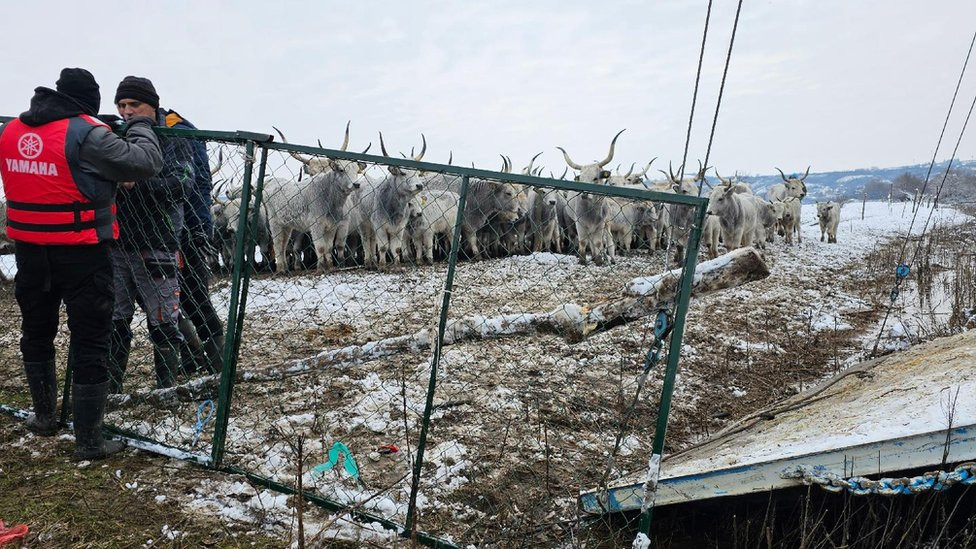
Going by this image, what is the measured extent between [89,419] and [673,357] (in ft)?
10.1

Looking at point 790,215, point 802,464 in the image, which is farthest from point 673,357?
point 790,215

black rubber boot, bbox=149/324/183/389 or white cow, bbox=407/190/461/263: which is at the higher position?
white cow, bbox=407/190/461/263

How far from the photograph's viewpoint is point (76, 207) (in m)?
3.12

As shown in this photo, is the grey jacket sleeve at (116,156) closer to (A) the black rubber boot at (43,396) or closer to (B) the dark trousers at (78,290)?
(B) the dark trousers at (78,290)

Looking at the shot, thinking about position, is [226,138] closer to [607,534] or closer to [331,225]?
[607,534]

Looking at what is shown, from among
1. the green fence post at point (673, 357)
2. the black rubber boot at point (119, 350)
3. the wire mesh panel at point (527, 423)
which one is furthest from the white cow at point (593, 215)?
the green fence post at point (673, 357)

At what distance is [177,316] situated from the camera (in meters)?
4.20

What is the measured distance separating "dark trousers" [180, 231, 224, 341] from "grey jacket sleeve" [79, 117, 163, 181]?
1201mm

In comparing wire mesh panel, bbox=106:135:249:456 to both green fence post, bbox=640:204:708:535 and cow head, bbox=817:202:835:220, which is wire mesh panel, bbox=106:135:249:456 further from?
cow head, bbox=817:202:835:220

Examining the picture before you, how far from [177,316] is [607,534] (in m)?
3.17

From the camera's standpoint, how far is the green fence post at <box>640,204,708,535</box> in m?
2.35

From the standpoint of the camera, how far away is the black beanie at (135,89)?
3842 mm

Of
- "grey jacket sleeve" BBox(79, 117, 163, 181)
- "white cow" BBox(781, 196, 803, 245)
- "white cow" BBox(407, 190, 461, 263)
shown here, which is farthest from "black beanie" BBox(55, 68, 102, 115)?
"white cow" BBox(781, 196, 803, 245)

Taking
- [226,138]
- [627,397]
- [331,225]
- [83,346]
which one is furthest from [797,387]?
[331,225]
